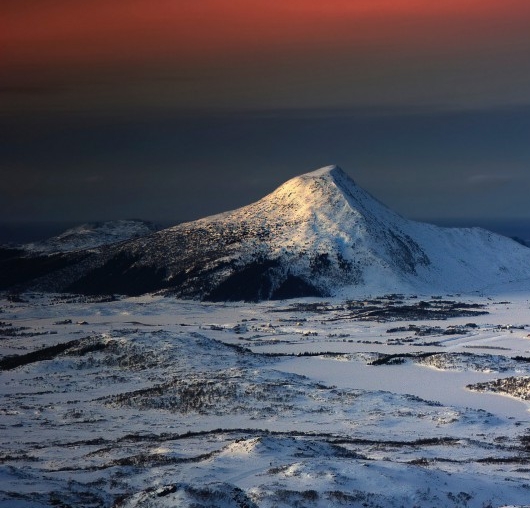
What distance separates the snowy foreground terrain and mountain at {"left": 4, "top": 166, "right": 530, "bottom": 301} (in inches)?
1209

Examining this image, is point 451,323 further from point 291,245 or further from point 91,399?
point 91,399

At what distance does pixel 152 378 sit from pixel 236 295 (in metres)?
72.7

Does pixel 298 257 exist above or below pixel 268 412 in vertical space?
above

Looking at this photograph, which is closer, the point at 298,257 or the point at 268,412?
the point at 268,412

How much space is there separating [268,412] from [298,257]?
96.7 meters

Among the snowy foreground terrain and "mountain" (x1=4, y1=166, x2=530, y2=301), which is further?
"mountain" (x1=4, y1=166, x2=530, y2=301)

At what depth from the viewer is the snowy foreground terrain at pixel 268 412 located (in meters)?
42.1

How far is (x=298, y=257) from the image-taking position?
163 metres

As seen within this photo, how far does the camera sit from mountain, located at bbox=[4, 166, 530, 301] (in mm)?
158000

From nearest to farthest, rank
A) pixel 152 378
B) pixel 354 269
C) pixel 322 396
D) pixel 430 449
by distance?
pixel 430 449, pixel 322 396, pixel 152 378, pixel 354 269

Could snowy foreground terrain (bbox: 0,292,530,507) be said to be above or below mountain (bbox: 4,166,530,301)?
below

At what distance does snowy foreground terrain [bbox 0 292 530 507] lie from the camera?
1658 inches

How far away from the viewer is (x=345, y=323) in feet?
403

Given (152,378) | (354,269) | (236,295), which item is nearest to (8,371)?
(152,378)
